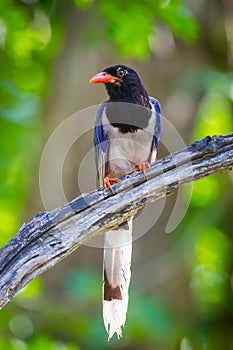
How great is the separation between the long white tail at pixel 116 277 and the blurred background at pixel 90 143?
4.04 feet

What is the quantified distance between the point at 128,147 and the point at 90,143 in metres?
1.71

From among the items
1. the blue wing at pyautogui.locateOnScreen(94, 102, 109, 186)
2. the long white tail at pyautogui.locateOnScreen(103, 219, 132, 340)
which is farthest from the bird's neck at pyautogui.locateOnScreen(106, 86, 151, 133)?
the long white tail at pyautogui.locateOnScreen(103, 219, 132, 340)

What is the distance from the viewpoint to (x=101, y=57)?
737cm

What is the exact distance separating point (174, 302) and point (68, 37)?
300cm

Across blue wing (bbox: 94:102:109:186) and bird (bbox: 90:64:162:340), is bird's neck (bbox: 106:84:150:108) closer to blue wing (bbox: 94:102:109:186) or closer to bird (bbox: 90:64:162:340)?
bird (bbox: 90:64:162:340)

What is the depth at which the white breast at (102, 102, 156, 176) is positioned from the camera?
5.70 m

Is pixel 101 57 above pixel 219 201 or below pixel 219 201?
above

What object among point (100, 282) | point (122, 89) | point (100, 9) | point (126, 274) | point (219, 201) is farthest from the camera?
point (219, 201)

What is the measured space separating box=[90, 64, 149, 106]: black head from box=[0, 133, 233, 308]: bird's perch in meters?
1.47

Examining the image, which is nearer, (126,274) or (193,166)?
(193,166)

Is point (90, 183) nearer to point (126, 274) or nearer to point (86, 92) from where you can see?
point (86, 92)

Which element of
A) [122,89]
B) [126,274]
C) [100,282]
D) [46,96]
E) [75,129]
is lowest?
[126,274]

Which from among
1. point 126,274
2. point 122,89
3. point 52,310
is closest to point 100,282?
point 52,310

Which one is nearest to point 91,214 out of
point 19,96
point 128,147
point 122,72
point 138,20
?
point 128,147
